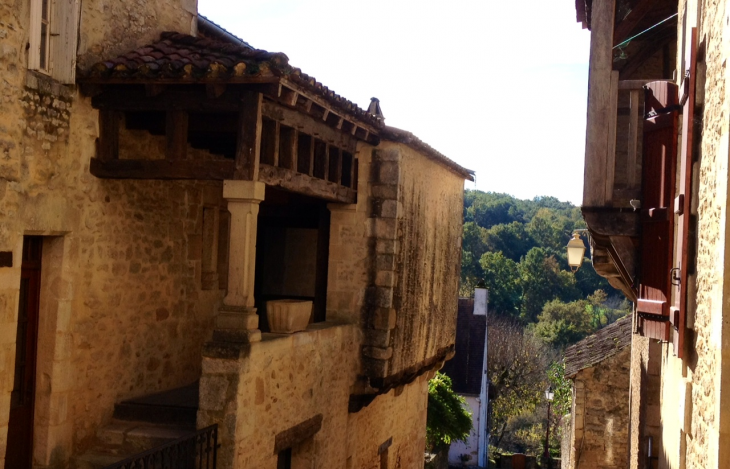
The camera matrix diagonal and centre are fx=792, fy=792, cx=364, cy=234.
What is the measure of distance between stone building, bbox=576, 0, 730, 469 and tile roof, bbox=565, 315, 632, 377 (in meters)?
5.07

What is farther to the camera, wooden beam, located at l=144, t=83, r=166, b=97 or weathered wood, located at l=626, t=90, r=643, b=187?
wooden beam, located at l=144, t=83, r=166, b=97

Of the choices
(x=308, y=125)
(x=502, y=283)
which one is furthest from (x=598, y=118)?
(x=502, y=283)

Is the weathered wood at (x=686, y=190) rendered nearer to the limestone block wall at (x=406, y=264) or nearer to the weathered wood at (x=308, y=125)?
the weathered wood at (x=308, y=125)

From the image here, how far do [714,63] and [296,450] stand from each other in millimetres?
6079

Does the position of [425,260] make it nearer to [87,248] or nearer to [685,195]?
[87,248]

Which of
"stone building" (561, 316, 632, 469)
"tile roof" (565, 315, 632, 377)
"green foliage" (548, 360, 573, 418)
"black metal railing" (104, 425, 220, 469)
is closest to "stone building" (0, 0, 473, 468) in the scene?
"black metal railing" (104, 425, 220, 469)

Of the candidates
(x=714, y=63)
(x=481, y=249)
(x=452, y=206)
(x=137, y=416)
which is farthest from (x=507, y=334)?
(x=714, y=63)

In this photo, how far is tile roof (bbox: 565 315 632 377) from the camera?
47.3 ft

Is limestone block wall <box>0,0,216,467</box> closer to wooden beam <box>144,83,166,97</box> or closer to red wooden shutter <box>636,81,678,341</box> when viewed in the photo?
wooden beam <box>144,83,166,97</box>

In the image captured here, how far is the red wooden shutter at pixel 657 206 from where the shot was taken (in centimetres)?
606

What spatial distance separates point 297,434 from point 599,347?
29.4ft

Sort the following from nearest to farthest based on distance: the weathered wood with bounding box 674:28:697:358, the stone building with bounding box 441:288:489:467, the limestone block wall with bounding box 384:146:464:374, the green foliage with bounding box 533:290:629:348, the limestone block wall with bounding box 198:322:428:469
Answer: the weathered wood with bounding box 674:28:697:358
the limestone block wall with bounding box 198:322:428:469
the limestone block wall with bounding box 384:146:464:374
the stone building with bounding box 441:288:489:467
the green foliage with bounding box 533:290:629:348

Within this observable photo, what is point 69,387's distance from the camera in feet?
24.0

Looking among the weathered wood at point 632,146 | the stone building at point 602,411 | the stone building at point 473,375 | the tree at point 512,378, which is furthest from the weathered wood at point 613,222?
the tree at point 512,378
